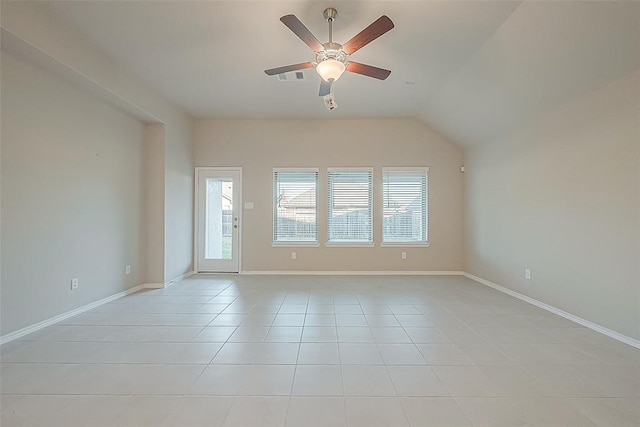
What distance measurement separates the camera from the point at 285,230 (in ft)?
18.0

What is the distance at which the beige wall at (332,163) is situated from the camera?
17.6 feet

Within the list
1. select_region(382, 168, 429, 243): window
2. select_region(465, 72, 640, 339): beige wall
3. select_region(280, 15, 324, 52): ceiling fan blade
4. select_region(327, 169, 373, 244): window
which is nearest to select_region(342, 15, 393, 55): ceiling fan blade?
select_region(280, 15, 324, 52): ceiling fan blade

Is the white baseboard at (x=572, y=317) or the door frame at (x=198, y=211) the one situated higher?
the door frame at (x=198, y=211)

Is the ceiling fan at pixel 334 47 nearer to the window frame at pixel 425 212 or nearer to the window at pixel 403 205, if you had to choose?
the window frame at pixel 425 212

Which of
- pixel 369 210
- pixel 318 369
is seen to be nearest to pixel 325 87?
pixel 318 369

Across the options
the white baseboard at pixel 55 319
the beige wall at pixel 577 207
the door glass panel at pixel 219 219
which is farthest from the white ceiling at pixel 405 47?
the white baseboard at pixel 55 319

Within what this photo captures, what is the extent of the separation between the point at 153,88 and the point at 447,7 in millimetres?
3870

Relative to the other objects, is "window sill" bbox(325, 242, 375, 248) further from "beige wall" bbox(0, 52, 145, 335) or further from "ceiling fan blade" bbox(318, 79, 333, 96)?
"beige wall" bbox(0, 52, 145, 335)

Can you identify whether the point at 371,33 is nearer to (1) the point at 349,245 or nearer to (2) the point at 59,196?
(2) the point at 59,196

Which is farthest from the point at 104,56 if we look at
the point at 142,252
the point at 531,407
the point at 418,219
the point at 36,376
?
the point at 418,219

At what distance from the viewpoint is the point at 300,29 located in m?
2.21

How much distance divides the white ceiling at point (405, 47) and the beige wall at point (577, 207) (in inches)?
12.1

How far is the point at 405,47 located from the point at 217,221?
4.30 m

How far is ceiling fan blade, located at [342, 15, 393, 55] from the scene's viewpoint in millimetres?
2086
